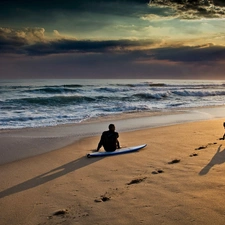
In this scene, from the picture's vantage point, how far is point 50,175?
5.75m

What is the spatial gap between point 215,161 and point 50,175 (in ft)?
11.5

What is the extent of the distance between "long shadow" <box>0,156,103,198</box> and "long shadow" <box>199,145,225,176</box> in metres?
2.56

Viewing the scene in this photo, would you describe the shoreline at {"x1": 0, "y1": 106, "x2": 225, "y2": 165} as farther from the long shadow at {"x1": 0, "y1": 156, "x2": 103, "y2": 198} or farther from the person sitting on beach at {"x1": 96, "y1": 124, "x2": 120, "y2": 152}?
the person sitting on beach at {"x1": 96, "y1": 124, "x2": 120, "y2": 152}

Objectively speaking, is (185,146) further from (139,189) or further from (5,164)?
(5,164)

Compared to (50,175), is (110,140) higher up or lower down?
A: higher up

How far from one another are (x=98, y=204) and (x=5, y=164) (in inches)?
137

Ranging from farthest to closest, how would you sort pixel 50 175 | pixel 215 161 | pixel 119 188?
pixel 215 161 → pixel 50 175 → pixel 119 188

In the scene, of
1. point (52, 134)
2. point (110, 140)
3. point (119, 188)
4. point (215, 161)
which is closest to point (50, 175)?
point (119, 188)

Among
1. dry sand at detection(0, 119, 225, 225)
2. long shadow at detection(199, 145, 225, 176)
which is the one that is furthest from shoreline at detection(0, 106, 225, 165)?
long shadow at detection(199, 145, 225, 176)

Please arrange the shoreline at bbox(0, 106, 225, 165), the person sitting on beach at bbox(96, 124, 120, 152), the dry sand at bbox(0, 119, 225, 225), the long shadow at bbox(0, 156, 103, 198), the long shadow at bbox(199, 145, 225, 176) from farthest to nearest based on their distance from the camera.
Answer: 1. the shoreline at bbox(0, 106, 225, 165)
2. the person sitting on beach at bbox(96, 124, 120, 152)
3. the long shadow at bbox(199, 145, 225, 176)
4. the long shadow at bbox(0, 156, 103, 198)
5. the dry sand at bbox(0, 119, 225, 225)

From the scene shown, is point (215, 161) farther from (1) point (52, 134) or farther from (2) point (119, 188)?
(1) point (52, 134)

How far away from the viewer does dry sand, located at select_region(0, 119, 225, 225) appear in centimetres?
377

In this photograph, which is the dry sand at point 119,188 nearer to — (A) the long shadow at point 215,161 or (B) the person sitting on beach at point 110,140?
(A) the long shadow at point 215,161

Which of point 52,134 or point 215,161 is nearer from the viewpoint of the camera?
point 215,161
